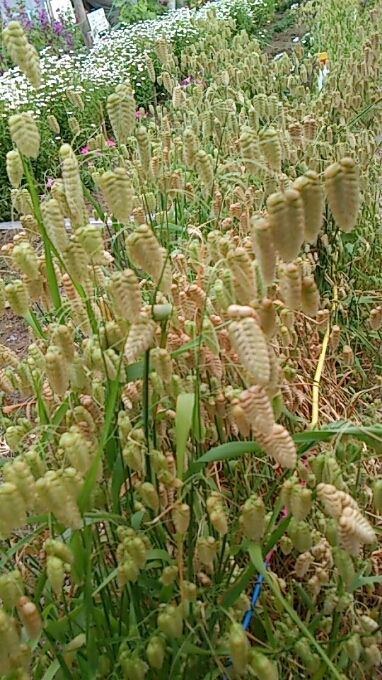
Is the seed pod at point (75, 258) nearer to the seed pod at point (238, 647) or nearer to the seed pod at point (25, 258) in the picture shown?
the seed pod at point (25, 258)

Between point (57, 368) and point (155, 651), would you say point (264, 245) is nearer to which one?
point (57, 368)

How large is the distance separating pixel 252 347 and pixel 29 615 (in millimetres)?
394

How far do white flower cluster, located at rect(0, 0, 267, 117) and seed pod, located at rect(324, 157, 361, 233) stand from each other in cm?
281

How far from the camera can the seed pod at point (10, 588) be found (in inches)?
30.2

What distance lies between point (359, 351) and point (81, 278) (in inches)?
50.6

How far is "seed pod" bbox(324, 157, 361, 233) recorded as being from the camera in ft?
2.22

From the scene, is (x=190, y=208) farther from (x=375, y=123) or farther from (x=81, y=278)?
(x=81, y=278)

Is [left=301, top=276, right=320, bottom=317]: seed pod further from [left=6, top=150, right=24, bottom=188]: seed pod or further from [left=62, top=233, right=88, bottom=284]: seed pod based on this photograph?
[left=6, top=150, right=24, bottom=188]: seed pod

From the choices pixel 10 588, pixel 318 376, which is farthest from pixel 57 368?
pixel 318 376

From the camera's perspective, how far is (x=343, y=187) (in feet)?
2.25

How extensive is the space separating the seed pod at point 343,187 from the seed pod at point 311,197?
10 mm

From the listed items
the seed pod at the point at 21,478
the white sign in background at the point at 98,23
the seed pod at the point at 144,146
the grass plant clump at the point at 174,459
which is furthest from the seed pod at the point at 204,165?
the white sign in background at the point at 98,23

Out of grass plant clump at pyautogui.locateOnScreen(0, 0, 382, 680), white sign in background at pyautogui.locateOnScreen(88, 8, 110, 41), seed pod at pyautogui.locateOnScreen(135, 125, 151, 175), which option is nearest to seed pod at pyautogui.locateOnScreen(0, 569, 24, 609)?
grass plant clump at pyautogui.locateOnScreen(0, 0, 382, 680)

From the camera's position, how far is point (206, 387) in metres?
1.06
